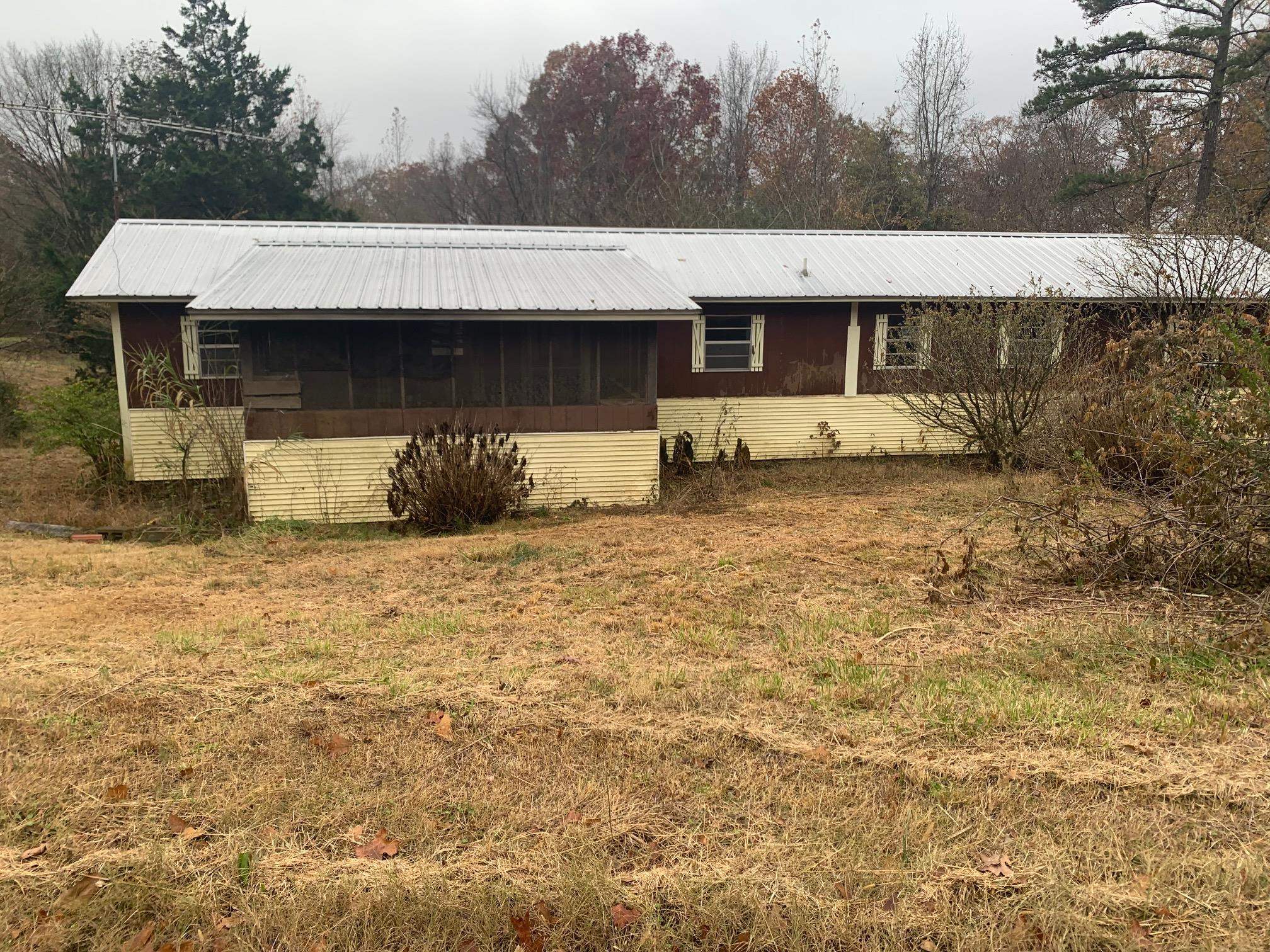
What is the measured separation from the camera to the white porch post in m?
14.6

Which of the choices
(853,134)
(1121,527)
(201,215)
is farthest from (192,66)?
(1121,527)

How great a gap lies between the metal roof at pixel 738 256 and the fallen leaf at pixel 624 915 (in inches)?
Answer: 461

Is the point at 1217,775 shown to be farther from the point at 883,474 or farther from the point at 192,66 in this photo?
the point at 192,66

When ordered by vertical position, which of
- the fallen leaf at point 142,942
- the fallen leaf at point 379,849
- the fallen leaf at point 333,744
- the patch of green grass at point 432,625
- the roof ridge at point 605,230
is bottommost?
the fallen leaf at point 142,942

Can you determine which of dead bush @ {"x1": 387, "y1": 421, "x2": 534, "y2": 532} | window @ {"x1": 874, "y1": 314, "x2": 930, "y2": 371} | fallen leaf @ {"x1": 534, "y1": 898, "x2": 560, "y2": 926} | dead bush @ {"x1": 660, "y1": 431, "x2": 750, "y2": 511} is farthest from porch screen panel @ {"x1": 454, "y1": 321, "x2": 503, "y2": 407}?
fallen leaf @ {"x1": 534, "y1": 898, "x2": 560, "y2": 926}

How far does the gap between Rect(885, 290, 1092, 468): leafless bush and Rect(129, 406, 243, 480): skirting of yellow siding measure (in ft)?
31.4

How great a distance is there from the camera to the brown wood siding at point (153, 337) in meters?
12.5

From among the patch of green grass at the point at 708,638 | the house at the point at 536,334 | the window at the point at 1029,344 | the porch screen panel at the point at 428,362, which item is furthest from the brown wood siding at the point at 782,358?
the patch of green grass at the point at 708,638

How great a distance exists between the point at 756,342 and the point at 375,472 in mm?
6922

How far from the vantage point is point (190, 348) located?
500 inches

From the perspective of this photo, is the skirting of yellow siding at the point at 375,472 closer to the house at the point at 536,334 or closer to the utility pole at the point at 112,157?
the house at the point at 536,334

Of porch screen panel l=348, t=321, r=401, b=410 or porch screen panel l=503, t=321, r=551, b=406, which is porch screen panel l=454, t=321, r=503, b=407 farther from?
porch screen panel l=348, t=321, r=401, b=410

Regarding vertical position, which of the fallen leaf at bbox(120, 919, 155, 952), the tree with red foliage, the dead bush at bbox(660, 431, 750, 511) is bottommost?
the fallen leaf at bbox(120, 919, 155, 952)

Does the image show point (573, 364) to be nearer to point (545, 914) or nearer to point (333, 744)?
point (333, 744)
